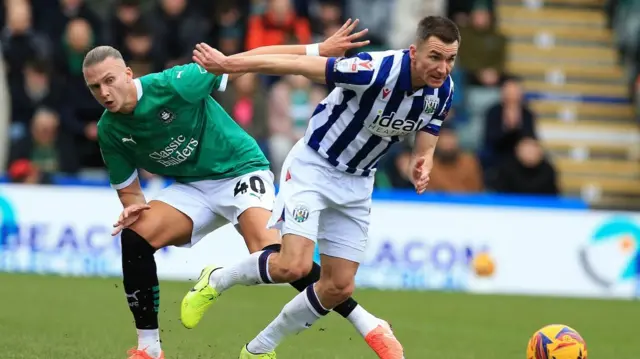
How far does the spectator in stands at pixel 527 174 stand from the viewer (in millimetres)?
16359

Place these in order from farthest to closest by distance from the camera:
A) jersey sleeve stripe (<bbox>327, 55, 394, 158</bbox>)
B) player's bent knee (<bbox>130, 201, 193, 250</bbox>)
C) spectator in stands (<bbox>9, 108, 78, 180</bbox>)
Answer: spectator in stands (<bbox>9, 108, 78, 180</bbox>) → player's bent knee (<bbox>130, 201, 193, 250</bbox>) → jersey sleeve stripe (<bbox>327, 55, 394, 158</bbox>)

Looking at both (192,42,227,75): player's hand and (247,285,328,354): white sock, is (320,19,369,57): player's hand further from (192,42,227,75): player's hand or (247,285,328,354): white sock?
(247,285,328,354): white sock

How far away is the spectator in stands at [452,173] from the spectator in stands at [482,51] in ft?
7.40

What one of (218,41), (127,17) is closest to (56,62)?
(127,17)

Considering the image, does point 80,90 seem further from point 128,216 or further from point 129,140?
point 128,216

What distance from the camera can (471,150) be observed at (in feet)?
59.2

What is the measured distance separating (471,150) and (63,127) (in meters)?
5.71

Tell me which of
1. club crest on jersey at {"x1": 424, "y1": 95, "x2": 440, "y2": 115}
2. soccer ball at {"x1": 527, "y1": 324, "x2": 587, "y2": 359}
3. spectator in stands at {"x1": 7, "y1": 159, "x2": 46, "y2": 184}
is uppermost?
club crest on jersey at {"x1": 424, "y1": 95, "x2": 440, "y2": 115}

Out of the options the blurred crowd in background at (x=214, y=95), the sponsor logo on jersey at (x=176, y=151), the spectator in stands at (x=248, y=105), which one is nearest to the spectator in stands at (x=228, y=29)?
the blurred crowd in background at (x=214, y=95)

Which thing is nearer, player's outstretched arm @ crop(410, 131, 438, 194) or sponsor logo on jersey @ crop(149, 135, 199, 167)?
player's outstretched arm @ crop(410, 131, 438, 194)

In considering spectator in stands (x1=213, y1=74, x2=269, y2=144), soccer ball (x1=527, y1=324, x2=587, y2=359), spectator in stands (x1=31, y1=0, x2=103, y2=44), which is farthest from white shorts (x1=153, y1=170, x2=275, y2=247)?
spectator in stands (x1=31, y1=0, x2=103, y2=44)

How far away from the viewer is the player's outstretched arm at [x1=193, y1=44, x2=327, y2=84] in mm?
7324

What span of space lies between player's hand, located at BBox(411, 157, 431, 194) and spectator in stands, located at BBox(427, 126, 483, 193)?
827 centimetres

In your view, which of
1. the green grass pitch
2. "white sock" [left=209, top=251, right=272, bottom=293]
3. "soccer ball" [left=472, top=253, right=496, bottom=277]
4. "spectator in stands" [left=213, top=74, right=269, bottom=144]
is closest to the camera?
"white sock" [left=209, top=251, right=272, bottom=293]
